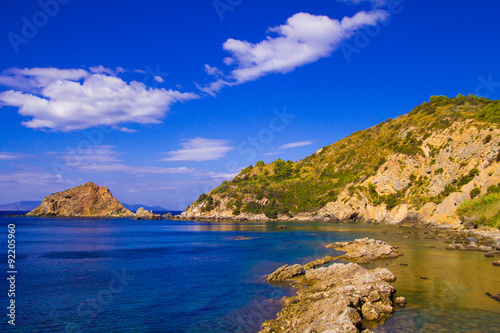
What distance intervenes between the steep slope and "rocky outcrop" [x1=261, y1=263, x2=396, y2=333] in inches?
2372

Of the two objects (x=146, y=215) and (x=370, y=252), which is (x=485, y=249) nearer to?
(x=370, y=252)

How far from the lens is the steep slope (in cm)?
8056

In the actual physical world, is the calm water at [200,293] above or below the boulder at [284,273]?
below

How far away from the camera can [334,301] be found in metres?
18.0

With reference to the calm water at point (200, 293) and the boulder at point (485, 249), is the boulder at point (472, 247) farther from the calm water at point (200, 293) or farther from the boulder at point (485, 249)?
the calm water at point (200, 293)

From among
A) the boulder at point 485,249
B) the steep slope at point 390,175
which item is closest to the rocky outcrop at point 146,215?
the steep slope at point 390,175

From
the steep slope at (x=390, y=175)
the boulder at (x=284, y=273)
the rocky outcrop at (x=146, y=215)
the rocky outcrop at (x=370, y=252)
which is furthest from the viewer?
the rocky outcrop at (x=146, y=215)

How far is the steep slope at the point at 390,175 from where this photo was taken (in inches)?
3172

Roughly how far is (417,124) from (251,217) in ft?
265

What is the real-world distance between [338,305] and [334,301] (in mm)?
629

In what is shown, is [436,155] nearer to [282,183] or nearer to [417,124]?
[417,124]

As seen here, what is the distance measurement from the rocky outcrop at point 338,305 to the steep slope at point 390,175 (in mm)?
60256

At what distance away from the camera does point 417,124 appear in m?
125

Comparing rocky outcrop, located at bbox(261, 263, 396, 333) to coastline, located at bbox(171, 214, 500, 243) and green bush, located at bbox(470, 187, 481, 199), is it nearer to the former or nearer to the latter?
coastline, located at bbox(171, 214, 500, 243)
